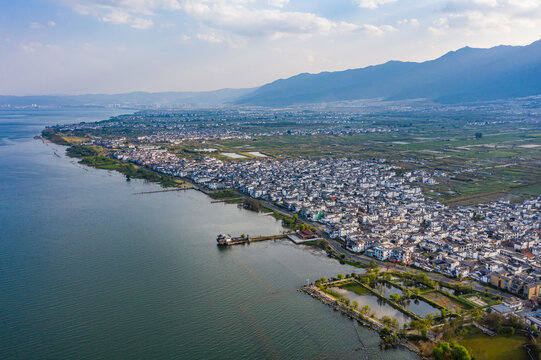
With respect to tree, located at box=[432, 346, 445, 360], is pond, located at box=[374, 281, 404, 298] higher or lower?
lower

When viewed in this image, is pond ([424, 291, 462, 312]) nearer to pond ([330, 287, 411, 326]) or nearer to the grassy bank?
pond ([330, 287, 411, 326])

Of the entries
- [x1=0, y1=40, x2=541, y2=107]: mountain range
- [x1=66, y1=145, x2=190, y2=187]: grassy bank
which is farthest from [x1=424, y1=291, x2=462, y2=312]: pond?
[x1=0, y1=40, x2=541, y2=107]: mountain range

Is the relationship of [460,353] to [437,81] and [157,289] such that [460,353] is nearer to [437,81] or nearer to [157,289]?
[157,289]

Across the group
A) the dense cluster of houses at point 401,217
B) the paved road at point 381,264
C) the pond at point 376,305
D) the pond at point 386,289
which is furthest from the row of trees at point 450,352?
the dense cluster of houses at point 401,217

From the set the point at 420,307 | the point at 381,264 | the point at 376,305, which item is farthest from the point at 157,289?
the point at 420,307

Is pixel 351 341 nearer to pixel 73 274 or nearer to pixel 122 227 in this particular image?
pixel 73 274

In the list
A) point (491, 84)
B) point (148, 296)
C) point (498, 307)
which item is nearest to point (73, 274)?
point (148, 296)

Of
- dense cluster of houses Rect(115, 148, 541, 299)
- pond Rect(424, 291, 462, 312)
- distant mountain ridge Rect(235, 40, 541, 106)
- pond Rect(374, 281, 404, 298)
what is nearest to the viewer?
pond Rect(424, 291, 462, 312)
